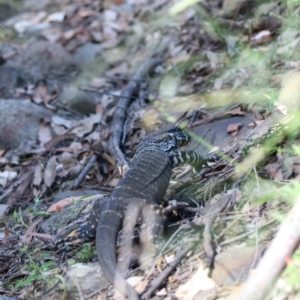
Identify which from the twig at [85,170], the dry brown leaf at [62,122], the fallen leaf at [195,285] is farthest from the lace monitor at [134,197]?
the dry brown leaf at [62,122]

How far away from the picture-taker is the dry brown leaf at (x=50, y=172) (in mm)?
7891

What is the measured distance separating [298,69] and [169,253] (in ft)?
9.98

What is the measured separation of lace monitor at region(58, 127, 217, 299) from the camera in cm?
464

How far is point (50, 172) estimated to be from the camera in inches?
317

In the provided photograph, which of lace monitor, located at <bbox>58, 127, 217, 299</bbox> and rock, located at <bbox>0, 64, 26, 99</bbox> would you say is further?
rock, located at <bbox>0, 64, 26, 99</bbox>

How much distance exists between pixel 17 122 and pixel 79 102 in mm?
1208

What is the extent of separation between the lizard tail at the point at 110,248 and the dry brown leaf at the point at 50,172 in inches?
113

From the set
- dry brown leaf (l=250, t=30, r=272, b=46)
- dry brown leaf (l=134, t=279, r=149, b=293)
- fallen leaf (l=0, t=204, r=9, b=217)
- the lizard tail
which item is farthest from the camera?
dry brown leaf (l=250, t=30, r=272, b=46)

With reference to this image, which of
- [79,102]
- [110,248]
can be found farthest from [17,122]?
[110,248]

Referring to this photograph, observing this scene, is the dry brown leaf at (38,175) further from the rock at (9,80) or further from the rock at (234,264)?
the rock at (234,264)

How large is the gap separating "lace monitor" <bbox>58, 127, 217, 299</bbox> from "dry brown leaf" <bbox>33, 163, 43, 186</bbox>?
6.46 ft

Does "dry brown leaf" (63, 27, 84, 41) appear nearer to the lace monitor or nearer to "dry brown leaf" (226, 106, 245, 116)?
"dry brown leaf" (226, 106, 245, 116)

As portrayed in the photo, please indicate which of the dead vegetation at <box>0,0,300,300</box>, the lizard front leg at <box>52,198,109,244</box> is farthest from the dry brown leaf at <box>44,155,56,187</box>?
the lizard front leg at <box>52,198,109,244</box>

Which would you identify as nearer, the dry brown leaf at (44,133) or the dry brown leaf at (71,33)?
the dry brown leaf at (44,133)
